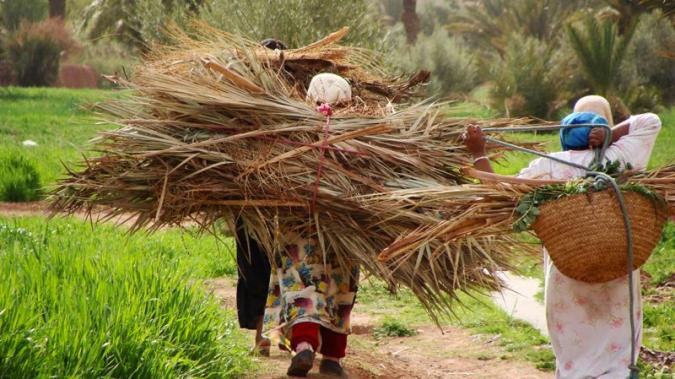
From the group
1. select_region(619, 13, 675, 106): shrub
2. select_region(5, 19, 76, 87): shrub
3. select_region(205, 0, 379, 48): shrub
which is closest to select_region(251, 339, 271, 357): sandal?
select_region(205, 0, 379, 48): shrub

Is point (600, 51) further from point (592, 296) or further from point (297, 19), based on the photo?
point (592, 296)

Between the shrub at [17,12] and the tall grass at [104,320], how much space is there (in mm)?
25835

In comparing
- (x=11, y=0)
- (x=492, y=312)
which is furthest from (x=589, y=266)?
(x=11, y=0)

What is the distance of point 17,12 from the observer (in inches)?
1172

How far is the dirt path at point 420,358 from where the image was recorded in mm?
4918

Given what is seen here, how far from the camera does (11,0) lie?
29.7 meters

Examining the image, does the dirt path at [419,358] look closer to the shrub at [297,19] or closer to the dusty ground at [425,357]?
the dusty ground at [425,357]

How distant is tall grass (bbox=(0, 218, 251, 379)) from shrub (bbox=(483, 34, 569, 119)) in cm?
1352

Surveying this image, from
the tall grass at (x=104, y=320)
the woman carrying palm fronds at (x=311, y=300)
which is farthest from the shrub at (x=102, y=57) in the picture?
the woman carrying palm fronds at (x=311, y=300)

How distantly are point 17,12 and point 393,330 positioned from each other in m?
26.4

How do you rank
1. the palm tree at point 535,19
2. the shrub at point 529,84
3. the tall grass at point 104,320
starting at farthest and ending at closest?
the palm tree at point 535,19 → the shrub at point 529,84 → the tall grass at point 104,320

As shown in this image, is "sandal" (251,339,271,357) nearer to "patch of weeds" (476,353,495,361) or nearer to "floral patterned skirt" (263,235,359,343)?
"floral patterned skirt" (263,235,359,343)

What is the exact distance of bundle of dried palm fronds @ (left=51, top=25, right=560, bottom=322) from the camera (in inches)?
164

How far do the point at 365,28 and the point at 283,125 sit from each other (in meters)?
5.28
